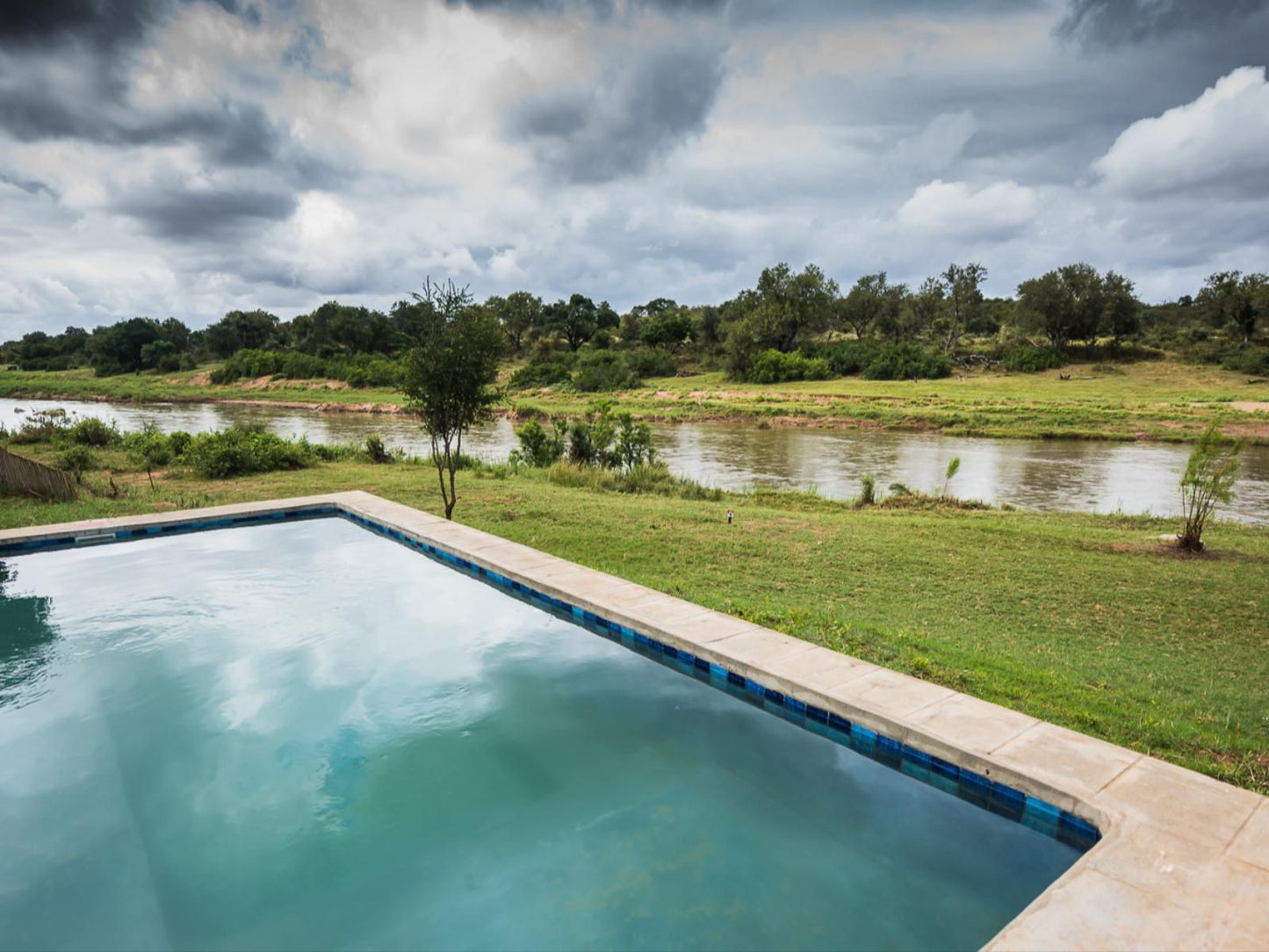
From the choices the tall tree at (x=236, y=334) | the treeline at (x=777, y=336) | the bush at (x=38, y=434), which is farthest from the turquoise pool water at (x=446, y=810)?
the tall tree at (x=236, y=334)

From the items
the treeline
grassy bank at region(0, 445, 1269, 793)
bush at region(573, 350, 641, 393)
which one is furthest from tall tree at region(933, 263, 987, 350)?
grassy bank at region(0, 445, 1269, 793)

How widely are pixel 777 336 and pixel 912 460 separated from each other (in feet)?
130

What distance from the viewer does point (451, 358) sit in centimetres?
1034

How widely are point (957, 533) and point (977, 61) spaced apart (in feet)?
44.5

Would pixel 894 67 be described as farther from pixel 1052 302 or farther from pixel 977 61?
pixel 1052 302

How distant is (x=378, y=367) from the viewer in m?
57.4

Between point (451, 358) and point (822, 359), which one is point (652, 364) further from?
point (451, 358)

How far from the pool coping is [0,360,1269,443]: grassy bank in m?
17.4

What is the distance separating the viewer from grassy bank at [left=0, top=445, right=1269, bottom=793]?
4586 millimetres

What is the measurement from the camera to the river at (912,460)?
16531mm

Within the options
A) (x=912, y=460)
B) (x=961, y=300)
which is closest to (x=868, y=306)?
(x=961, y=300)

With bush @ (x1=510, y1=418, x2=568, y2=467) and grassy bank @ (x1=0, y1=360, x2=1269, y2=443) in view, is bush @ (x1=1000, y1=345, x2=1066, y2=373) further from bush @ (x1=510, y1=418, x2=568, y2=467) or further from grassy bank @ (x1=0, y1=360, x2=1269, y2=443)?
bush @ (x1=510, y1=418, x2=568, y2=467)

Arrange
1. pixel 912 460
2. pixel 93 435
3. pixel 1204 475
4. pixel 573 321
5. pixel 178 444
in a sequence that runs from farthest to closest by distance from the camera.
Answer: pixel 573 321, pixel 912 460, pixel 93 435, pixel 178 444, pixel 1204 475

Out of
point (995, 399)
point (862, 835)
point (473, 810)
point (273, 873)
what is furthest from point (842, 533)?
point (995, 399)
